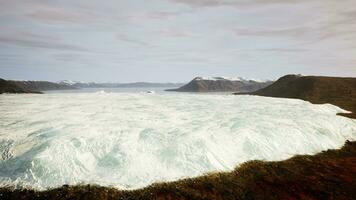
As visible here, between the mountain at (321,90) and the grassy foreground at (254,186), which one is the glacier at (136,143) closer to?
the grassy foreground at (254,186)

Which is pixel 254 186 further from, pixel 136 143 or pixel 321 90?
pixel 321 90

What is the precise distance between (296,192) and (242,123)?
1004 centimetres

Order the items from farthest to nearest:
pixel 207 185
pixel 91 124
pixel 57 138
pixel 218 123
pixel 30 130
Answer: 1. pixel 218 123
2. pixel 91 124
3. pixel 30 130
4. pixel 57 138
5. pixel 207 185

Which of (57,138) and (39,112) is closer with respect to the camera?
(57,138)

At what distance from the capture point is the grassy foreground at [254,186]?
15.8 meters

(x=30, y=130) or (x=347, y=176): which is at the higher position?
(x=30, y=130)

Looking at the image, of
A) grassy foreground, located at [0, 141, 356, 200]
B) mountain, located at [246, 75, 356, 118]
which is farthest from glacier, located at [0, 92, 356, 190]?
mountain, located at [246, 75, 356, 118]

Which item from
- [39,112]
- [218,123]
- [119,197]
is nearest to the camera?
[119,197]

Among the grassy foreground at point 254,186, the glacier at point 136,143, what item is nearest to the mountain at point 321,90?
Result: the glacier at point 136,143

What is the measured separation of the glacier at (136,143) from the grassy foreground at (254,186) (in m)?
0.67

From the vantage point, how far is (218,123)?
27.1 m

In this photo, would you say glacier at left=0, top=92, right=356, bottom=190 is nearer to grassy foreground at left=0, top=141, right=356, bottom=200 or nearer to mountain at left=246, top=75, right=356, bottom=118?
grassy foreground at left=0, top=141, right=356, bottom=200

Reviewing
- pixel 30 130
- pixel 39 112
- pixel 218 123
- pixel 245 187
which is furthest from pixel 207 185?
pixel 39 112

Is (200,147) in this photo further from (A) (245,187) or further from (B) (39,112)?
(B) (39,112)
